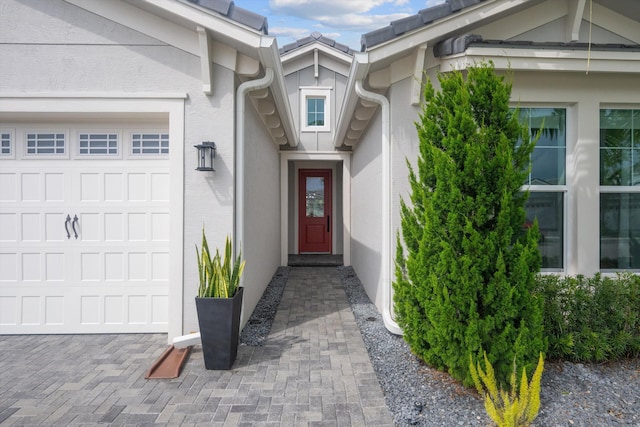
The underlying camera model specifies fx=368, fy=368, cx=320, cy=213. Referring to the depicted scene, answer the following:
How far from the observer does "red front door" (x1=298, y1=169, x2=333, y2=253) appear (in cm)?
1048

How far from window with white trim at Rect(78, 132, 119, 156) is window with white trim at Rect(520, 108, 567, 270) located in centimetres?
466

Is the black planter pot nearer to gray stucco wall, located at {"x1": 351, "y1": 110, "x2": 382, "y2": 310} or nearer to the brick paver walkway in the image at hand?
the brick paver walkway

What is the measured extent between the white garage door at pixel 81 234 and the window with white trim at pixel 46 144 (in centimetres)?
1

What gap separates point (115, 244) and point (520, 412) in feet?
13.8

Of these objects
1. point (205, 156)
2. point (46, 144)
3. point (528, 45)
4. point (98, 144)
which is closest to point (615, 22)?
point (528, 45)

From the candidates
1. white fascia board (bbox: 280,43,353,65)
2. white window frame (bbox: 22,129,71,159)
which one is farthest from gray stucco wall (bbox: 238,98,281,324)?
white fascia board (bbox: 280,43,353,65)

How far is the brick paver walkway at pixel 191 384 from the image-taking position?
266 centimetres

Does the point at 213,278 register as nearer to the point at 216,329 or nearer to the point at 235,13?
the point at 216,329

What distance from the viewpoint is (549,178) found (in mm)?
4129

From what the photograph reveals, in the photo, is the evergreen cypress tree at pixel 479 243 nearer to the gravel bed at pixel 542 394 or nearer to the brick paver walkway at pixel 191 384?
the gravel bed at pixel 542 394

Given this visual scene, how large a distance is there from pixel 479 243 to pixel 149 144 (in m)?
3.68

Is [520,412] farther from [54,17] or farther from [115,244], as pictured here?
[54,17]

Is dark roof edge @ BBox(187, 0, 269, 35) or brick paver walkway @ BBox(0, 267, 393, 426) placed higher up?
dark roof edge @ BBox(187, 0, 269, 35)

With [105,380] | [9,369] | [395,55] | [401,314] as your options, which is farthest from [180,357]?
[395,55]
